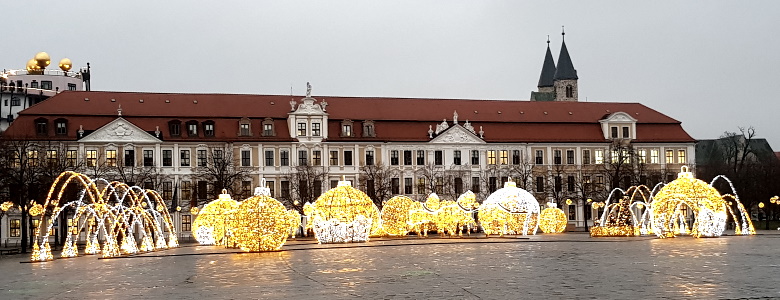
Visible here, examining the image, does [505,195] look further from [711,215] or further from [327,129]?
[327,129]

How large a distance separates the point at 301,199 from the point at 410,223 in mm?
22803

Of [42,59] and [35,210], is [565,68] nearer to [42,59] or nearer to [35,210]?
[42,59]

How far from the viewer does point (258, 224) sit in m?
35.7

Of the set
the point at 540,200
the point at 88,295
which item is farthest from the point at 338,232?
the point at 540,200

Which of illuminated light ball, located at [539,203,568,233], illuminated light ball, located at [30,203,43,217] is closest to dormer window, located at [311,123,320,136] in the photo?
illuminated light ball, located at [539,203,568,233]

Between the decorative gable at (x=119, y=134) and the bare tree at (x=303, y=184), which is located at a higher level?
the decorative gable at (x=119, y=134)

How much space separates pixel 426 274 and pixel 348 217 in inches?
790

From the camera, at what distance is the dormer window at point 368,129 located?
257ft

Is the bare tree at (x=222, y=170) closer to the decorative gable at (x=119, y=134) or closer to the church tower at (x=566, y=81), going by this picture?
the decorative gable at (x=119, y=134)

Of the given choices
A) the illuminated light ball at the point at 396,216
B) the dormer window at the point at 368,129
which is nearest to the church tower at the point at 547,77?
the dormer window at the point at 368,129

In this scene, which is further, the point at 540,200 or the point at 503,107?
the point at 503,107

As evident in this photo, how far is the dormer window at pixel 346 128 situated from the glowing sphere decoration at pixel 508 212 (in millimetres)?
31286

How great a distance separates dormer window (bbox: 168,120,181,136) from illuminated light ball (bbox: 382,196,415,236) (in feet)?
102

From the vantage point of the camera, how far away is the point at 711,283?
19.7 metres
